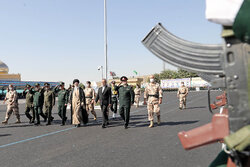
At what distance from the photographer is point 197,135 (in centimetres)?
132

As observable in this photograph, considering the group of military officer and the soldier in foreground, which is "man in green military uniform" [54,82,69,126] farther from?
the soldier in foreground

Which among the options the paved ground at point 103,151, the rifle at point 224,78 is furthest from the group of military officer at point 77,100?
the rifle at point 224,78

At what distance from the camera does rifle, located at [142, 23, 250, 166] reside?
1.19 metres

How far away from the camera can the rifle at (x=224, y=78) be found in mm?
1188

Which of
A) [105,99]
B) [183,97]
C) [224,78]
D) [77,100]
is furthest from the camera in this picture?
[183,97]

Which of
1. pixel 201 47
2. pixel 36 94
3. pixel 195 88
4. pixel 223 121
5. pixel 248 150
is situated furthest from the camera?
pixel 195 88

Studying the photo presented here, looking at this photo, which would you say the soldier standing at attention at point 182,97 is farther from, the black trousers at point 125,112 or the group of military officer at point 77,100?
Answer: the black trousers at point 125,112

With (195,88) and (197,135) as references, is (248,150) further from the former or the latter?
(195,88)

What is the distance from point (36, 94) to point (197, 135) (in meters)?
9.05

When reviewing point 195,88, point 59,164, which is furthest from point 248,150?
point 195,88

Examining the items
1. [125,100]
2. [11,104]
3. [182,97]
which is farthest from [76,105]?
[182,97]

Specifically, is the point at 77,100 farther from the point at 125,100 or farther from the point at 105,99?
the point at 125,100

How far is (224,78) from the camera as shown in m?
1.29

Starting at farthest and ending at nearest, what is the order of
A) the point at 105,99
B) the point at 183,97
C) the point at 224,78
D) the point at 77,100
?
the point at 183,97 → the point at 77,100 → the point at 105,99 → the point at 224,78
